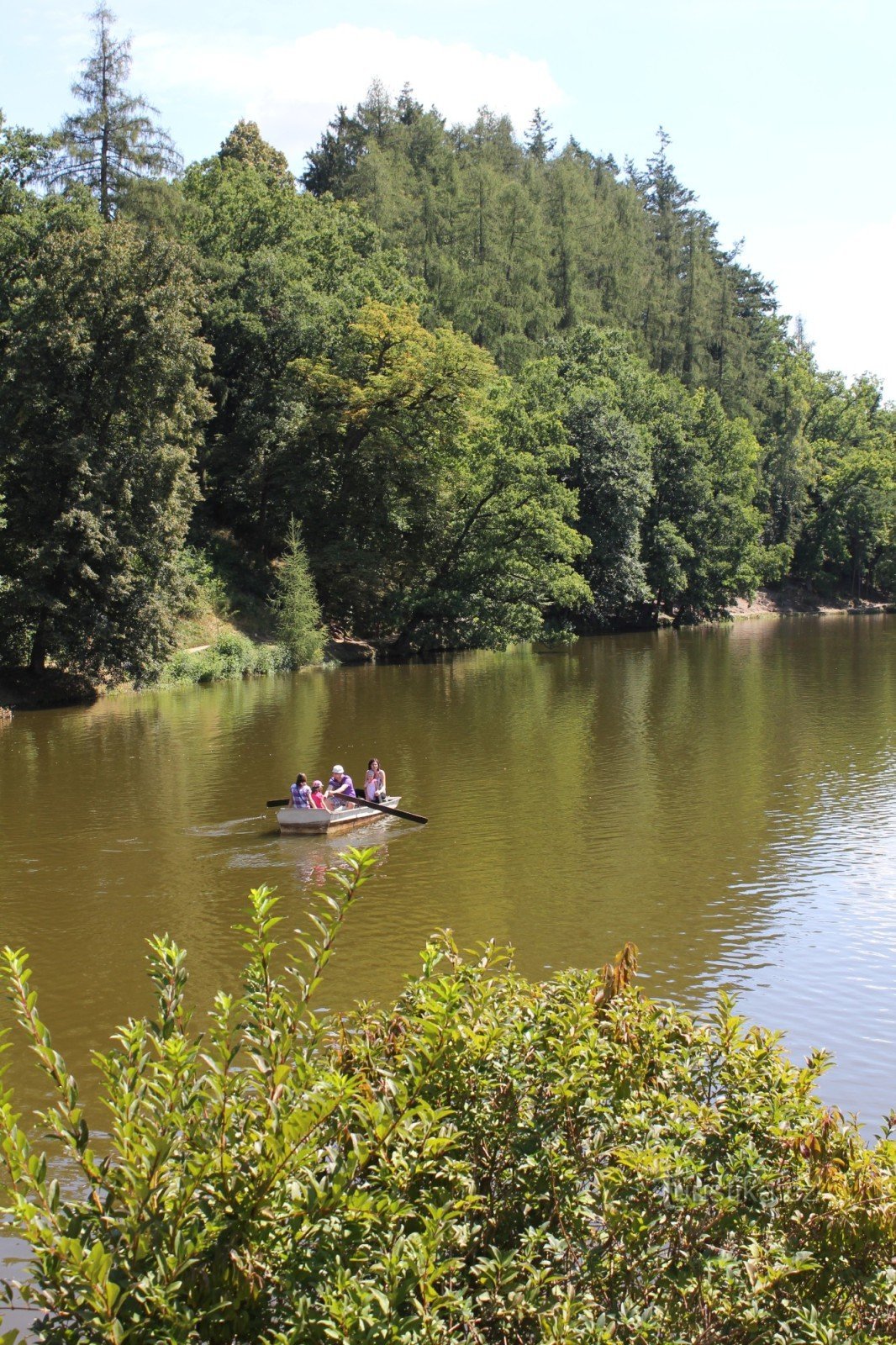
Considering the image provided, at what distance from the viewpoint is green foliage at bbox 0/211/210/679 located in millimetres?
34438

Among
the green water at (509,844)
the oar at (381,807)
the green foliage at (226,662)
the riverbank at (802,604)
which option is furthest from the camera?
the riverbank at (802,604)

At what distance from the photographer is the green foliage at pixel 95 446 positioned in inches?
1356

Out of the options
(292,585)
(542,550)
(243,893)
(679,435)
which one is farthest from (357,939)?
(679,435)

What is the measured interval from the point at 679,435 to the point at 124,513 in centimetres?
4705

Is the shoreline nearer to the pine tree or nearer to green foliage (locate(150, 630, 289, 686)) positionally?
green foliage (locate(150, 630, 289, 686))

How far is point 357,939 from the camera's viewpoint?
1484 centimetres

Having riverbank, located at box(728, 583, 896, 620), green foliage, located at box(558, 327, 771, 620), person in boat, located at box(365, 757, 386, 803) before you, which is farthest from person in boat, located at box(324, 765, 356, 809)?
riverbank, located at box(728, 583, 896, 620)

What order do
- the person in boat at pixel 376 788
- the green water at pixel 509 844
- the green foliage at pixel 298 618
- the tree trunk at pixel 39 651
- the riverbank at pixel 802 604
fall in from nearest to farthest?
1. the green water at pixel 509 844
2. the person in boat at pixel 376 788
3. the tree trunk at pixel 39 651
4. the green foliage at pixel 298 618
5. the riverbank at pixel 802 604

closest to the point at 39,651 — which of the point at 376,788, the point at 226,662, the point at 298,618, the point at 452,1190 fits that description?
the point at 226,662

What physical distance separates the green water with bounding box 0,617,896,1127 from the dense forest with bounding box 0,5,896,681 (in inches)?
318

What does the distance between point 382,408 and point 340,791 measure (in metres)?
33.8

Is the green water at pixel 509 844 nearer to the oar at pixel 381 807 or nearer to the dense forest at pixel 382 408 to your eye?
the oar at pixel 381 807

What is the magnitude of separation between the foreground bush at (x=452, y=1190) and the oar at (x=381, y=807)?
14675mm

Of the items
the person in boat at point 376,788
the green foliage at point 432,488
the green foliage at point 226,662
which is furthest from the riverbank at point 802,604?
the person in boat at point 376,788
